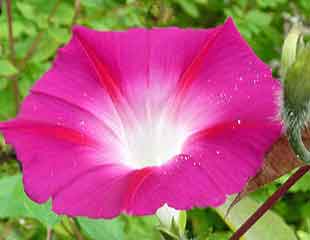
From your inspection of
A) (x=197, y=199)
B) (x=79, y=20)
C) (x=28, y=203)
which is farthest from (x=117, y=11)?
(x=197, y=199)

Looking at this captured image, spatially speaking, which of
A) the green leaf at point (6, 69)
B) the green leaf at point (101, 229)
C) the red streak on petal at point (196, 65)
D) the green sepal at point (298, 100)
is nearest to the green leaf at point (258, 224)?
the green leaf at point (101, 229)

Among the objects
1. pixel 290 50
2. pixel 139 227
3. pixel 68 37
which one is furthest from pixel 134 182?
pixel 68 37

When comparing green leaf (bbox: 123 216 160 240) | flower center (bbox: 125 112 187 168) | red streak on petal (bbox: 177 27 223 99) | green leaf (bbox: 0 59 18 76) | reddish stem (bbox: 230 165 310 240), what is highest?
red streak on petal (bbox: 177 27 223 99)

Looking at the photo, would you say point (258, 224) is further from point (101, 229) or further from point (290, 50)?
point (290, 50)

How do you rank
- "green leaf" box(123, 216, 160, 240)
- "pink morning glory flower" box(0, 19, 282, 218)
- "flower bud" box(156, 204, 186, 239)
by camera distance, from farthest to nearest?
"green leaf" box(123, 216, 160, 240), "flower bud" box(156, 204, 186, 239), "pink morning glory flower" box(0, 19, 282, 218)

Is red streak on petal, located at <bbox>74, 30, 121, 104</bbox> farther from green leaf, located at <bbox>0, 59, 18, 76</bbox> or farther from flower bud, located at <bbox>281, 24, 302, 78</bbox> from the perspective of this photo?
green leaf, located at <bbox>0, 59, 18, 76</bbox>

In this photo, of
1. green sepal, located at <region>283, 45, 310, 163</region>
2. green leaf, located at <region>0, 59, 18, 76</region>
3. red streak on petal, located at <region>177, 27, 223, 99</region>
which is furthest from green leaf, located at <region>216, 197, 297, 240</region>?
green leaf, located at <region>0, 59, 18, 76</region>

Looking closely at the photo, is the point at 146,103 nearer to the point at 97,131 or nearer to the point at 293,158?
the point at 97,131
